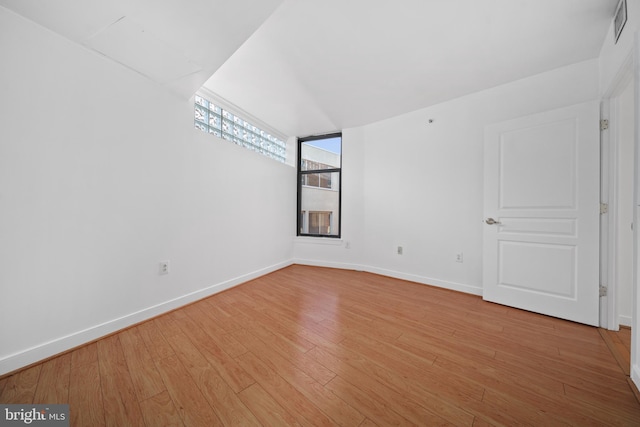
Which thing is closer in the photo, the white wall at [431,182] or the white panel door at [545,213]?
the white panel door at [545,213]

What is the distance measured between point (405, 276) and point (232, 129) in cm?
311

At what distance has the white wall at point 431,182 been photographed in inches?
88.5

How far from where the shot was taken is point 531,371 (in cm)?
130

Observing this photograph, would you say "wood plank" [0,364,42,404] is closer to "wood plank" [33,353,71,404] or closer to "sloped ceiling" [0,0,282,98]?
"wood plank" [33,353,71,404]

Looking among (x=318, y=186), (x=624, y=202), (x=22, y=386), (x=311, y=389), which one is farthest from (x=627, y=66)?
(x=22, y=386)

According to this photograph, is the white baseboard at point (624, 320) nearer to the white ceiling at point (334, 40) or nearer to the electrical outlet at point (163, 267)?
the white ceiling at point (334, 40)

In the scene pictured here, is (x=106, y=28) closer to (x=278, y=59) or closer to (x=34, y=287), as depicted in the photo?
(x=278, y=59)

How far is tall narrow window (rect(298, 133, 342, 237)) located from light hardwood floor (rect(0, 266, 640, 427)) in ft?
6.81

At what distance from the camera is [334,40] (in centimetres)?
187

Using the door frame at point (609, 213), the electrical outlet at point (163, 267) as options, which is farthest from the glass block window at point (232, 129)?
the door frame at point (609, 213)

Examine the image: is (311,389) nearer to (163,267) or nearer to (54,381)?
(54,381)

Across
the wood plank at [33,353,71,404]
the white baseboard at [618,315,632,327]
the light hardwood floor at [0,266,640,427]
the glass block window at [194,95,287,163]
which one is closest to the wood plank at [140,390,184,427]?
the light hardwood floor at [0,266,640,427]

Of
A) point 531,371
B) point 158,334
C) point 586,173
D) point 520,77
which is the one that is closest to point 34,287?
point 158,334

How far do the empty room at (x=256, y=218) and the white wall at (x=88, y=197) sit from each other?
13mm
